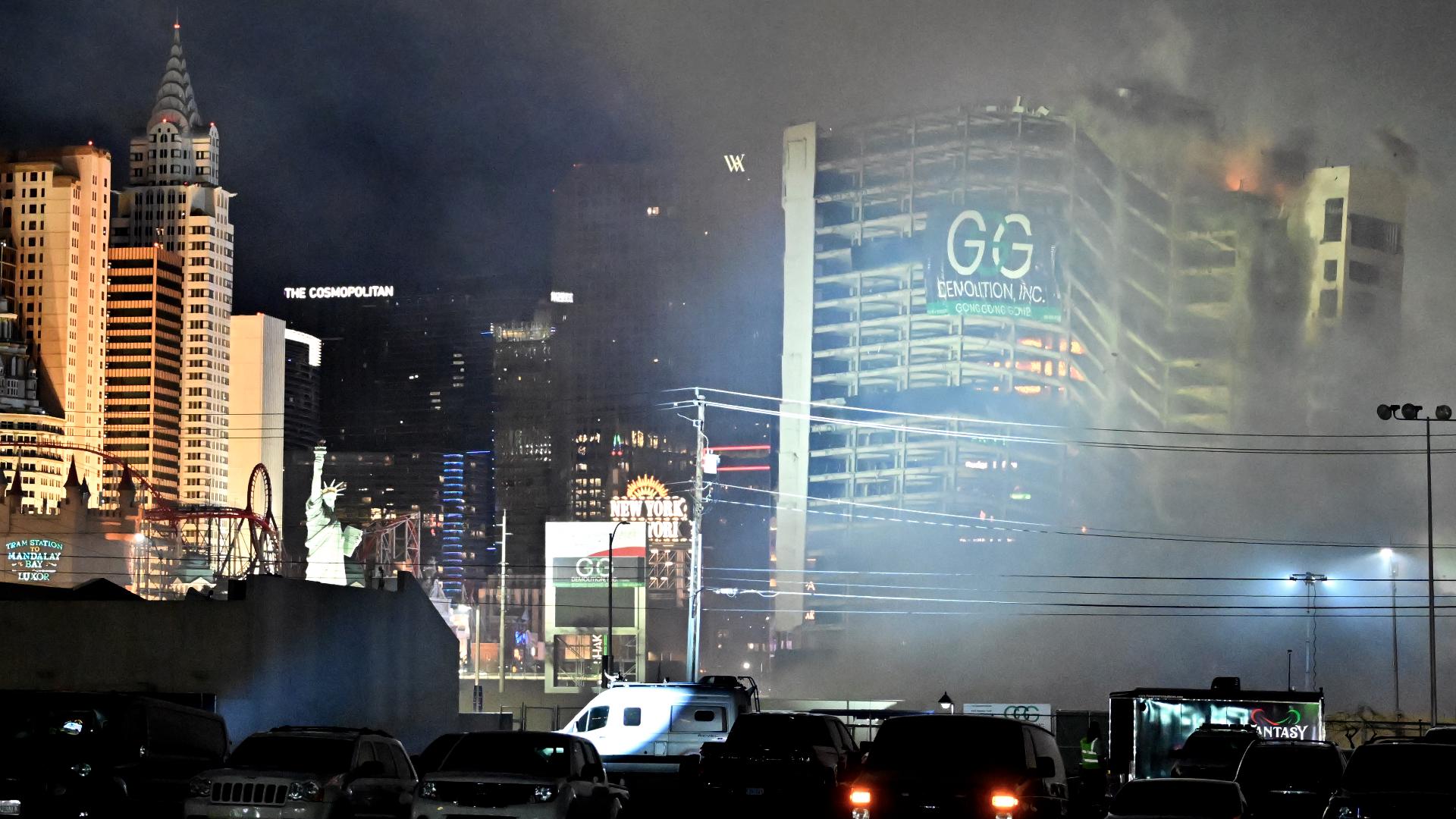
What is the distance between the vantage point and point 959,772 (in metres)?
18.4

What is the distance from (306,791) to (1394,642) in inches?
2407

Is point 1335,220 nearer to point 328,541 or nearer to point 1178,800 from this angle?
point 328,541

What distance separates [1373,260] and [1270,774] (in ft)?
297

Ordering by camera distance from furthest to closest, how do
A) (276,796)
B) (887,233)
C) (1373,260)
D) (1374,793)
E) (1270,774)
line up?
1. (887,233)
2. (1373,260)
3. (1270,774)
4. (276,796)
5. (1374,793)

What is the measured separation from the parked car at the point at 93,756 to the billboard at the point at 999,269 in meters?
97.9

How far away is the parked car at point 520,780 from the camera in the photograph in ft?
63.4

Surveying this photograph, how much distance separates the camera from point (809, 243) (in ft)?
432

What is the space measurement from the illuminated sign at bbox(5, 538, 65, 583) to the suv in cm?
10996

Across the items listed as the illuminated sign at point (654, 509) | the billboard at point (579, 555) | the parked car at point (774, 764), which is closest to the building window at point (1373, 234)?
the billboard at point (579, 555)

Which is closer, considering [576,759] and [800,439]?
[576,759]

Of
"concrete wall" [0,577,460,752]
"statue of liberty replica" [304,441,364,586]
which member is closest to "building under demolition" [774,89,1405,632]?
"statue of liberty replica" [304,441,364,586]

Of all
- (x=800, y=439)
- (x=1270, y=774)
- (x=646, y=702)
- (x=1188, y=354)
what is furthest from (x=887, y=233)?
(x=1270, y=774)

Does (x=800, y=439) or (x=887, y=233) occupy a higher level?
(x=887, y=233)

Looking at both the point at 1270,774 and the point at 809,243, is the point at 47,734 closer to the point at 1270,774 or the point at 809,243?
the point at 1270,774
